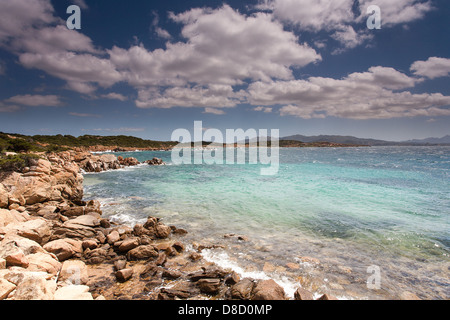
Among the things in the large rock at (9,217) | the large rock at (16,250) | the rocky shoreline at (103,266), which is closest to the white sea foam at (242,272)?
the rocky shoreline at (103,266)

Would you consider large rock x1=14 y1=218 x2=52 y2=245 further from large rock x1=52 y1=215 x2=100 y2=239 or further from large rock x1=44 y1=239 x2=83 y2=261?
large rock x1=44 y1=239 x2=83 y2=261

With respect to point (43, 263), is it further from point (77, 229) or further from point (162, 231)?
point (162, 231)

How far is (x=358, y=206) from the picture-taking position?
1463cm

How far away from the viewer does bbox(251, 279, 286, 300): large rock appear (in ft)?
16.8

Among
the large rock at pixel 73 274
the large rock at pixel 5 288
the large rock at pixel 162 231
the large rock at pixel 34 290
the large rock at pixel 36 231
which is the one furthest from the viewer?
the large rock at pixel 162 231

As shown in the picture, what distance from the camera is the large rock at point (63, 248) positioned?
271 inches

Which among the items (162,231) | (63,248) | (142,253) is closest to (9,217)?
(63,248)

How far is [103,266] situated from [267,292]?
5.56 metres

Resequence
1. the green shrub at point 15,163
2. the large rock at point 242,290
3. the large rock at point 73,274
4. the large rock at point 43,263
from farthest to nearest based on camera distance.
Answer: the green shrub at point 15,163 < the large rock at point 73,274 < the large rock at point 43,263 < the large rock at point 242,290

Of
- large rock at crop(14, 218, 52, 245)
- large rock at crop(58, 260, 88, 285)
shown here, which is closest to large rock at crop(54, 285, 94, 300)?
large rock at crop(58, 260, 88, 285)

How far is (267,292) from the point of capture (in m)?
5.20

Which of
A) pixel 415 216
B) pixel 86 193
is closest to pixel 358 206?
pixel 415 216

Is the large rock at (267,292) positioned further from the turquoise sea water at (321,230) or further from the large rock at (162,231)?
the large rock at (162,231)
